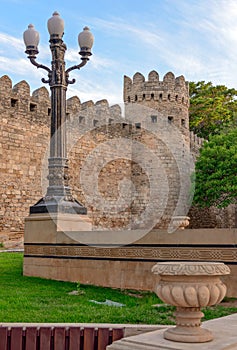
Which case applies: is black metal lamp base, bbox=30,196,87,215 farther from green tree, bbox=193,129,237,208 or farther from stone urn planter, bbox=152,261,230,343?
green tree, bbox=193,129,237,208

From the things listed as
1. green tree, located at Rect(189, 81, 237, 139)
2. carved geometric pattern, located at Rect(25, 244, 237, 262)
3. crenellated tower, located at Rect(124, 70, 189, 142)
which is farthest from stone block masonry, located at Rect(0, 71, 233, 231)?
carved geometric pattern, located at Rect(25, 244, 237, 262)

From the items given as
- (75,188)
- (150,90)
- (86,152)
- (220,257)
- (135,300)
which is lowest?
(135,300)

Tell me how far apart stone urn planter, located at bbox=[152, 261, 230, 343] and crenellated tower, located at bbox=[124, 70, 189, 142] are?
23.3 m

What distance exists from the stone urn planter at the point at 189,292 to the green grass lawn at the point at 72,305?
180 cm

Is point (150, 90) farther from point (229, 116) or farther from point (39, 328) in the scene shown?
point (39, 328)

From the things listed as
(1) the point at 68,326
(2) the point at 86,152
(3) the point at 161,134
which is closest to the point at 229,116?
(3) the point at 161,134

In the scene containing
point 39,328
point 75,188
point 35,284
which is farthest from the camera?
point 75,188

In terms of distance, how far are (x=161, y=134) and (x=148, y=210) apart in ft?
13.0

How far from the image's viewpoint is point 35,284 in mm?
9516

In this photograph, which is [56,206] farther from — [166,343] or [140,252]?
[166,343]

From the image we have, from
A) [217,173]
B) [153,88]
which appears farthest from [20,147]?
[217,173]

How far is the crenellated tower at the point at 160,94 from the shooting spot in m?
27.5

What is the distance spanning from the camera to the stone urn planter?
4.35m

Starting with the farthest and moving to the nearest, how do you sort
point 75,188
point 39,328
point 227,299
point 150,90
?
point 150,90 → point 75,188 → point 227,299 → point 39,328
